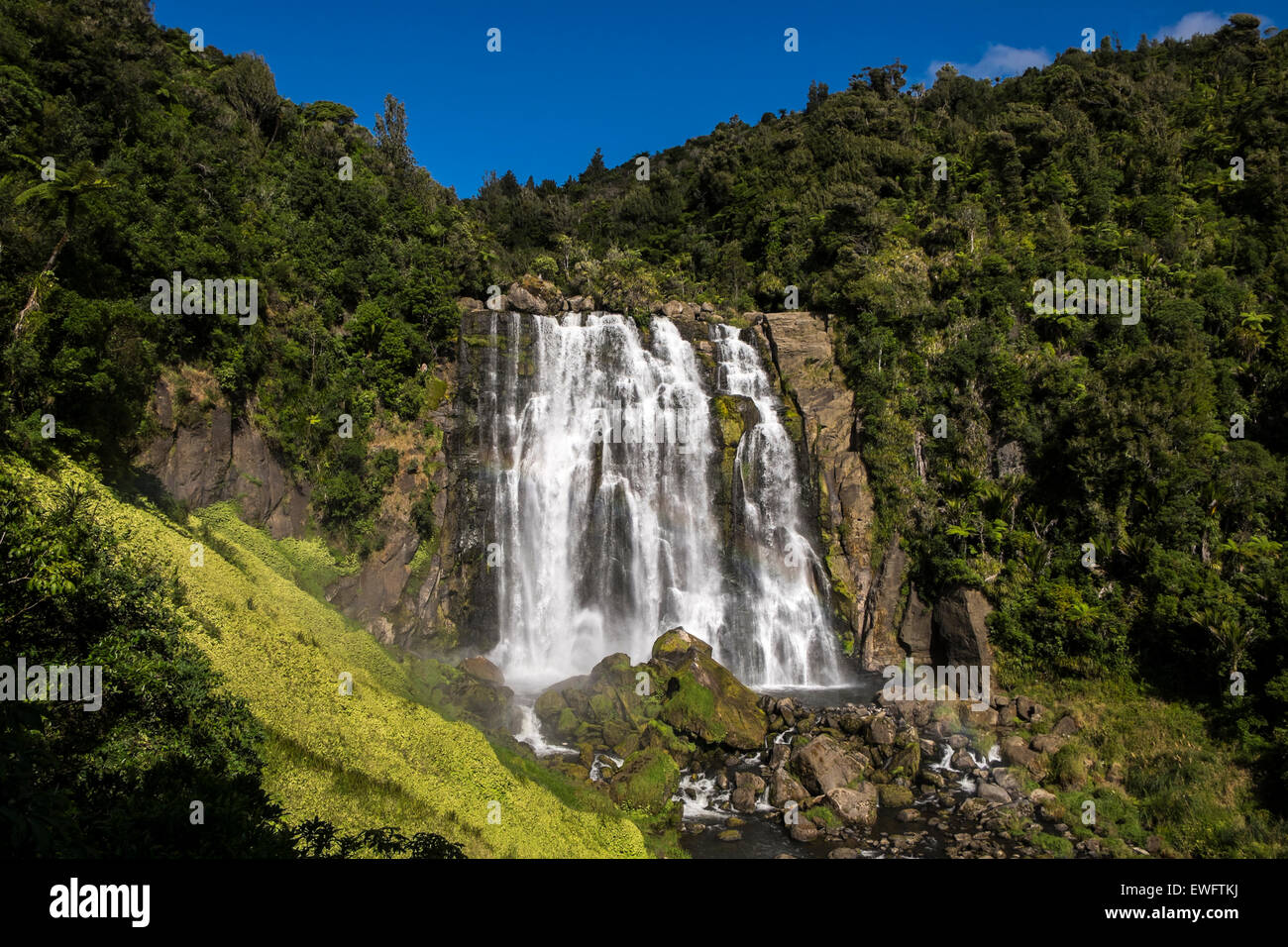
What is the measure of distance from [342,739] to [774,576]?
882 inches

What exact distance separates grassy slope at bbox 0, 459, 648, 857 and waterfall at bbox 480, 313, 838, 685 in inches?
472

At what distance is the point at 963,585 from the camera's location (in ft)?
90.0

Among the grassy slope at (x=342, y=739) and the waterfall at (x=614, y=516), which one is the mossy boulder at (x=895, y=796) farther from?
the waterfall at (x=614, y=516)

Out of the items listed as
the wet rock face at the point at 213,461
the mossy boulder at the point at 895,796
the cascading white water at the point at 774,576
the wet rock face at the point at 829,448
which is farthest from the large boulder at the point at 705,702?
the wet rock face at the point at 213,461

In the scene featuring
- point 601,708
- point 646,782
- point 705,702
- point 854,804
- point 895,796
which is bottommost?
point 895,796

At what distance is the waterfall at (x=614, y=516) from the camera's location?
29344 mm

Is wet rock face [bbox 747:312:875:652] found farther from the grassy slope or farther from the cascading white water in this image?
the grassy slope

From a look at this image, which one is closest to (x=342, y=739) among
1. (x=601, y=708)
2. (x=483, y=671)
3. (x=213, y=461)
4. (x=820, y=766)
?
(x=601, y=708)

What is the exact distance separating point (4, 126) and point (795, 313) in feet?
114

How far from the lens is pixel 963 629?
2691 cm

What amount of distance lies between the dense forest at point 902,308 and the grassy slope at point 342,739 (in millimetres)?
1267

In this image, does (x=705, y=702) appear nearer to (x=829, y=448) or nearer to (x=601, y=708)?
(x=601, y=708)

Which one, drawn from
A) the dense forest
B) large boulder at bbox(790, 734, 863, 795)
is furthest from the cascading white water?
large boulder at bbox(790, 734, 863, 795)

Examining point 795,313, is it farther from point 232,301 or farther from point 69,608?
point 69,608
